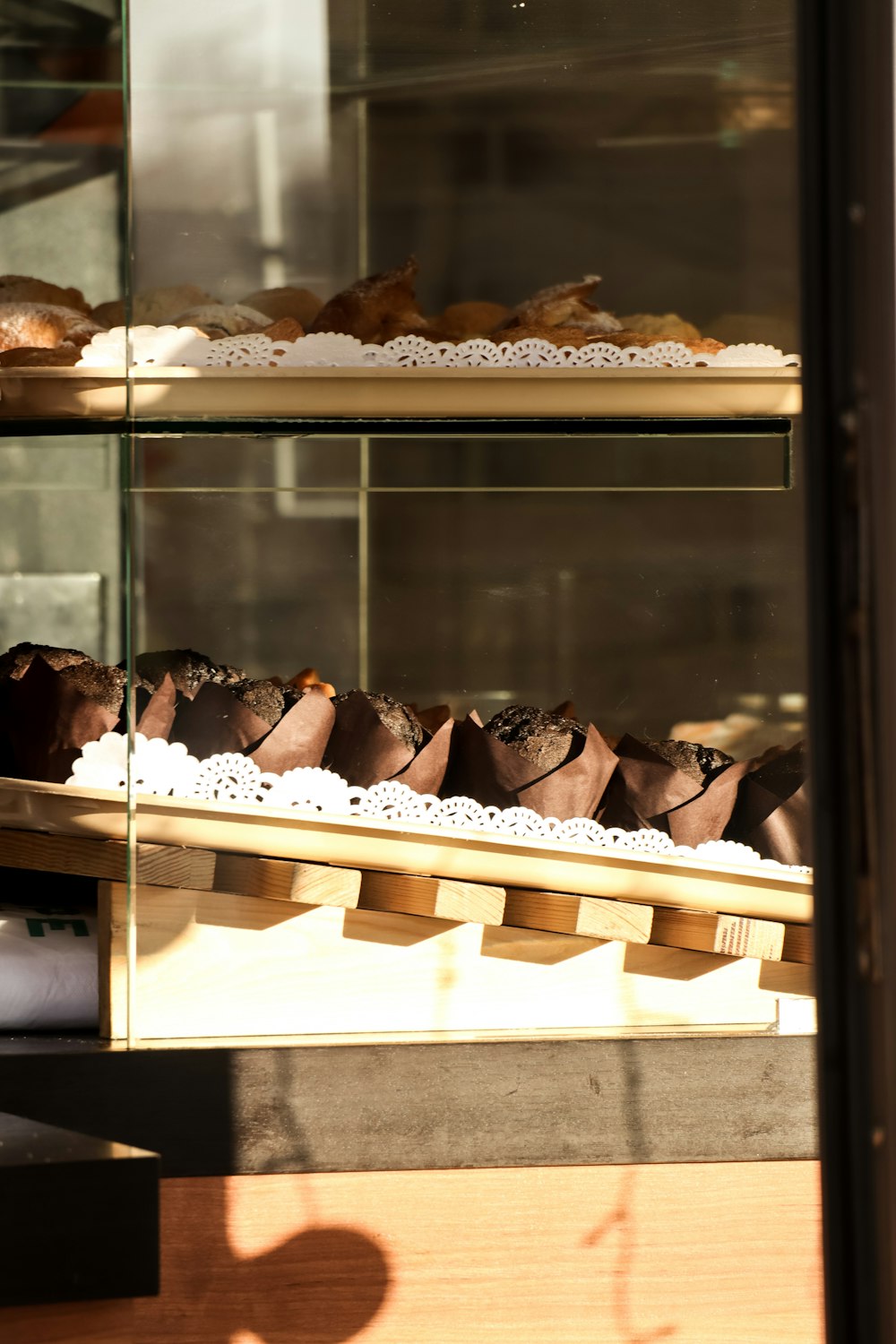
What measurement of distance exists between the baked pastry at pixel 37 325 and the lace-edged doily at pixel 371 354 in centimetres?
13

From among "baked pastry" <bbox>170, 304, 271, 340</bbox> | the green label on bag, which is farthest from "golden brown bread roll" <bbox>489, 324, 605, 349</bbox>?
the green label on bag

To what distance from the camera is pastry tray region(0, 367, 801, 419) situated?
45.9 inches

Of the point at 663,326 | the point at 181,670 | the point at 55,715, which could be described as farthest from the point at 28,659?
the point at 663,326

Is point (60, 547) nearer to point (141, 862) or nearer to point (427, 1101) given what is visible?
point (141, 862)

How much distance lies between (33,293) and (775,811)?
1029 millimetres

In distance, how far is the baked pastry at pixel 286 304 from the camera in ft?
3.94

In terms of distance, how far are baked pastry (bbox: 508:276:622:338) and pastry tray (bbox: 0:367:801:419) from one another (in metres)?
0.08

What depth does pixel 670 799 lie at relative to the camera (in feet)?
4.03

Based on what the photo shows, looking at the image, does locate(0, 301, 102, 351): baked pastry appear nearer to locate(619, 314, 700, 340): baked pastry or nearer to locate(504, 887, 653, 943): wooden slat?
locate(619, 314, 700, 340): baked pastry

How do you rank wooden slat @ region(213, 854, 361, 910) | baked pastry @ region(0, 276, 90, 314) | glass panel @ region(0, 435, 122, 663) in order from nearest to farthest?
wooden slat @ region(213, 854, 361, 910) → baked pastry @ region(0, 276, 90, 314) → glass panel @ region(0, 435, 122, 663)

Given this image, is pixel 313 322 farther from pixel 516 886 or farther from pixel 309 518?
pixel 516 886

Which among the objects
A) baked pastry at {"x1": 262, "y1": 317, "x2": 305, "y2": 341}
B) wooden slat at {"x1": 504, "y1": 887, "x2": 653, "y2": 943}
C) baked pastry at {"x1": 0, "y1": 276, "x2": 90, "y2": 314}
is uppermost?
baked pastry at {"x1": 0, "y1": 276, "x2": 90, "y2": 314}

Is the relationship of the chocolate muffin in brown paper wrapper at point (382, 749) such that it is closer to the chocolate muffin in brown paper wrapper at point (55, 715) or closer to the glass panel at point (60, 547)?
the chocolate muffin in brown paper wrapper at point (55, 715)

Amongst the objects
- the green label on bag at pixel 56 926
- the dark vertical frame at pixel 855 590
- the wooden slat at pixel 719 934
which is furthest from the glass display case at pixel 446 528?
the dark vertical frame at pixel 855 590
